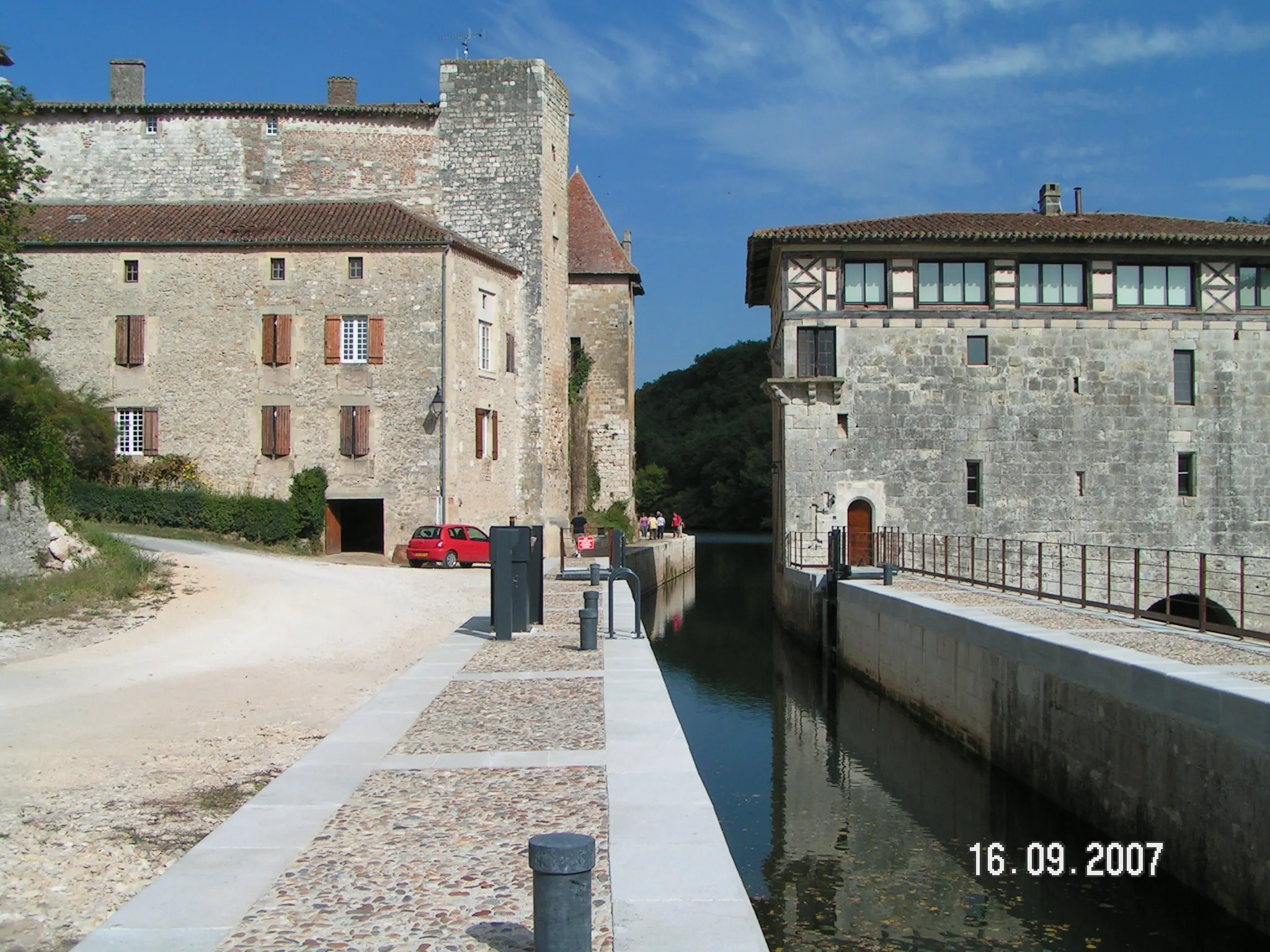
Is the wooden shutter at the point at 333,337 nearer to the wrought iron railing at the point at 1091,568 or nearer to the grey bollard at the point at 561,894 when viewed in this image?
the wrought iron railing at the point at 1091,568

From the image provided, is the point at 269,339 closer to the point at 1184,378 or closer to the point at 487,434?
the point at 487,434

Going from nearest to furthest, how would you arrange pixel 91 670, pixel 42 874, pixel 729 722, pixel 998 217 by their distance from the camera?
1. pixel 42 874
2. pixel 91 670
3. pixel 729 722
4. pixel 998 217

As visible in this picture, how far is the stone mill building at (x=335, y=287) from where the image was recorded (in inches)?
1190

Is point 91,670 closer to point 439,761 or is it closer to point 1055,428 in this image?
point 439,761

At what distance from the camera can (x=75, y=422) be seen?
90.0 ft

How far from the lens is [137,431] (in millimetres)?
30375

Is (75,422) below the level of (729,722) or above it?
above

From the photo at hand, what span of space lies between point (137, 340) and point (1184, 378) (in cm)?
2796

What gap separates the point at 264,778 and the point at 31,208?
13954 millimetres

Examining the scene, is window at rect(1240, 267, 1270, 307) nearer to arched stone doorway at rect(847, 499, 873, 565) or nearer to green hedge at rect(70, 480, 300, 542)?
arched stone doorway at rect(847, 499, 873, 565)

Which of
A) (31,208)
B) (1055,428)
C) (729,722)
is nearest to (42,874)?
(729,722)

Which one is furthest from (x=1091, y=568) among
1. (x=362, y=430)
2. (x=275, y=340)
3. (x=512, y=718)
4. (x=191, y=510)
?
(x=191, y=510)

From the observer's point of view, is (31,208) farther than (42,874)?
Yes

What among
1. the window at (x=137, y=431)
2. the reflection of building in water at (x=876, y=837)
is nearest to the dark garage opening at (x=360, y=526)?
the window at (x=137, y=431)
